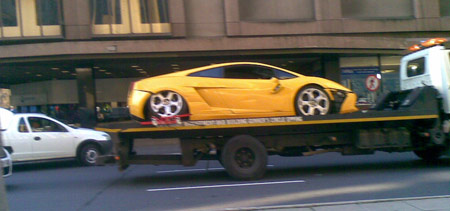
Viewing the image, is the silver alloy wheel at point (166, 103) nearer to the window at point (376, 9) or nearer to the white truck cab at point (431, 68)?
the white truck cab at point (431, 68)

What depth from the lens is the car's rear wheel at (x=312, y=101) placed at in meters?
8.73

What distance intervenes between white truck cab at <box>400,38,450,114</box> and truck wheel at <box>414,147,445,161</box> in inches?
46.0

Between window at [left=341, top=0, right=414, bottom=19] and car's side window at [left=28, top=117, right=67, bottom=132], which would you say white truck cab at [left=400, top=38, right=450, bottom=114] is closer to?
car's side window at [left=28, top=117, right=67, bottom=132]

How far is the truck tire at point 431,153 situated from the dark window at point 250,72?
172 inches

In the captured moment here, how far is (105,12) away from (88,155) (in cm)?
903

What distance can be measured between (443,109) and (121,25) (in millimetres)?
14171

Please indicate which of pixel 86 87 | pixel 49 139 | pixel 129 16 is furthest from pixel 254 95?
pixel 86 87

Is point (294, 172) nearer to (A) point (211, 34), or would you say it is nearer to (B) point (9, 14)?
(A) point (211, 34)

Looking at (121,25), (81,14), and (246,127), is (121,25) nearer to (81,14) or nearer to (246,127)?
(81,14)

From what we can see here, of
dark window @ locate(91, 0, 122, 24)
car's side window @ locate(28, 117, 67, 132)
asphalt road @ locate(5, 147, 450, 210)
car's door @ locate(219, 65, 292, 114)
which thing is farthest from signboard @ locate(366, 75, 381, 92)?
car's side window @ locate(28, 117, 67, 132)

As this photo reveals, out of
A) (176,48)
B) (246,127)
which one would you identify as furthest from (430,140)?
(176,48)

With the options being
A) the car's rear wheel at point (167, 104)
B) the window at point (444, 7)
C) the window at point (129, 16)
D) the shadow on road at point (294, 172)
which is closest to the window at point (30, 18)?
Answer: the window at point (129, 16)

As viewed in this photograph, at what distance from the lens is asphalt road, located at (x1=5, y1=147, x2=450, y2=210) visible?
7109 millimetres

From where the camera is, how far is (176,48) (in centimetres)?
1836
